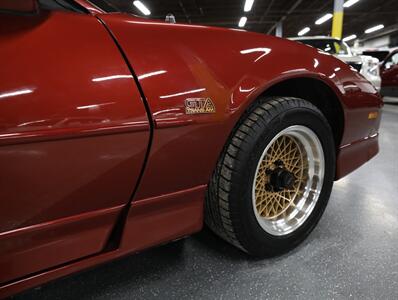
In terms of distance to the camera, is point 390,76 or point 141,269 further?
point 390,76

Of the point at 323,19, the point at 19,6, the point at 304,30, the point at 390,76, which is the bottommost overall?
the point at 390,76

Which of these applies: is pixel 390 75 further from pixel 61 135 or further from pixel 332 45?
pixel 61 135

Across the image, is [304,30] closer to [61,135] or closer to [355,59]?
[355,59]

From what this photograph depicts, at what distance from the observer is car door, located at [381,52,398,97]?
662 cm

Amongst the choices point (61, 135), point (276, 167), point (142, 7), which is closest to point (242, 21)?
point (142, 7)

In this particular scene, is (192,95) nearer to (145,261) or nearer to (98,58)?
(98,58)

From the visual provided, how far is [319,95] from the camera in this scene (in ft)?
4.61

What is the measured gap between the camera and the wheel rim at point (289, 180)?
1286 mm

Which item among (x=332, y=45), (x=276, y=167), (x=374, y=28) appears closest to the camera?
(x=276, y=167)

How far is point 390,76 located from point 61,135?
7629 mm

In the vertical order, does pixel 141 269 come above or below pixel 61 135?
below

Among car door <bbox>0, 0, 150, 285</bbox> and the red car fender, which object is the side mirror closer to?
car door <bbox>0, 0, 150, 285</bbox>

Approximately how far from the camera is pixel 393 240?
4.67ft

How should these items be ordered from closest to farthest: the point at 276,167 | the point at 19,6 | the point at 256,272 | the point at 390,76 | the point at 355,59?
the point at 19,6
the point at 256,272
the point at 276,167
the point at 355,59
the point at 390,76
